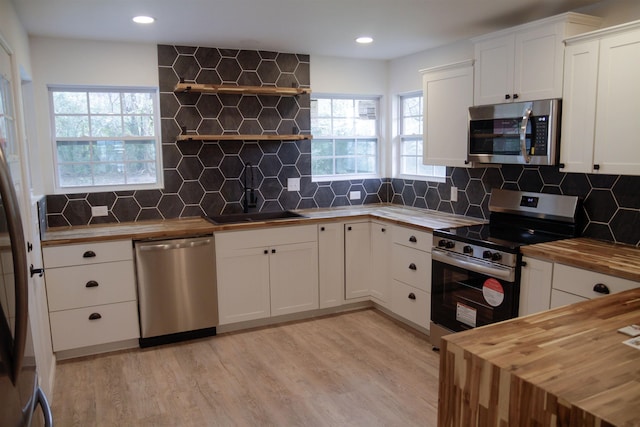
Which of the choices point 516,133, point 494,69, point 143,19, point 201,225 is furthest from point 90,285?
point 494,69

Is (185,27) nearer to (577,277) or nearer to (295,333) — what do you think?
(295,333)

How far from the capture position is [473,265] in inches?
123

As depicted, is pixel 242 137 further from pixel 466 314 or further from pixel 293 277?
pixel 466 314

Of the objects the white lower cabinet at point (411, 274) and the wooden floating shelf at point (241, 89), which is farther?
the wooden floating shelf at point (241, 89)

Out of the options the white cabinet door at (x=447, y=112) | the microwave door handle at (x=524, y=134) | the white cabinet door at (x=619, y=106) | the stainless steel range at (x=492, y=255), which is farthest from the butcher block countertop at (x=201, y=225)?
the white cabinet door at (x=619, y=106)

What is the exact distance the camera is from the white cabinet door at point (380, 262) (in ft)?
13.6

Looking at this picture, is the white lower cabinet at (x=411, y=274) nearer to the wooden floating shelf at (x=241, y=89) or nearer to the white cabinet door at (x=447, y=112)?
the white cabinet door at (x=447, y=112)

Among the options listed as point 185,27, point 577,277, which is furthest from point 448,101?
point 185,27

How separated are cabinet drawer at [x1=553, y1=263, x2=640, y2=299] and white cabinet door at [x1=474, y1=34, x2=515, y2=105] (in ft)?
4.16

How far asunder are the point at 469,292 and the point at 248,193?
2.19 m

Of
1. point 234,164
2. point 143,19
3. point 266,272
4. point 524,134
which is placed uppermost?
point 143,19

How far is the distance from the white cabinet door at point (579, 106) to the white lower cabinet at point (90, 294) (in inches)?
120

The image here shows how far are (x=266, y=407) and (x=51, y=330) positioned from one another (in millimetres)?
1706

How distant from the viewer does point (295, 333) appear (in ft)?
12.8
